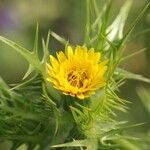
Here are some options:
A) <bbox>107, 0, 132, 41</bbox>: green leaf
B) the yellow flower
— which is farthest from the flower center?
<bbox>107, 0, 132, 41</bbox>: green leaf

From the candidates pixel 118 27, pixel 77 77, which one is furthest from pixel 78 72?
pixel 118 27

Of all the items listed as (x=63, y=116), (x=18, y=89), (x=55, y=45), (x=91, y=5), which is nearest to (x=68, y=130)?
(x=63, y=116)

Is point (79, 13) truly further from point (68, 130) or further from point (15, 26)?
point (68, 130)

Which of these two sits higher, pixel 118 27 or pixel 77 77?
pixel 118 27

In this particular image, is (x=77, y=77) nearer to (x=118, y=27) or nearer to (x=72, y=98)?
(x=72, y=98)

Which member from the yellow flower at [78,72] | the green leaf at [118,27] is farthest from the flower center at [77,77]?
the green leaf at [118,27]

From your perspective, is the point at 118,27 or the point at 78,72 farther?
the point at 118,27

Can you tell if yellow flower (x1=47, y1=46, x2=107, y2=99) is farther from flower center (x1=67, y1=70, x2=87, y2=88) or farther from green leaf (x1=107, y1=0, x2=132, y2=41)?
green leaf (x1=107, y1=0, x2=132, y2=41)

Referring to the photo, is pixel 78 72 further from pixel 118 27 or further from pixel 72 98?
pixel 118 27
